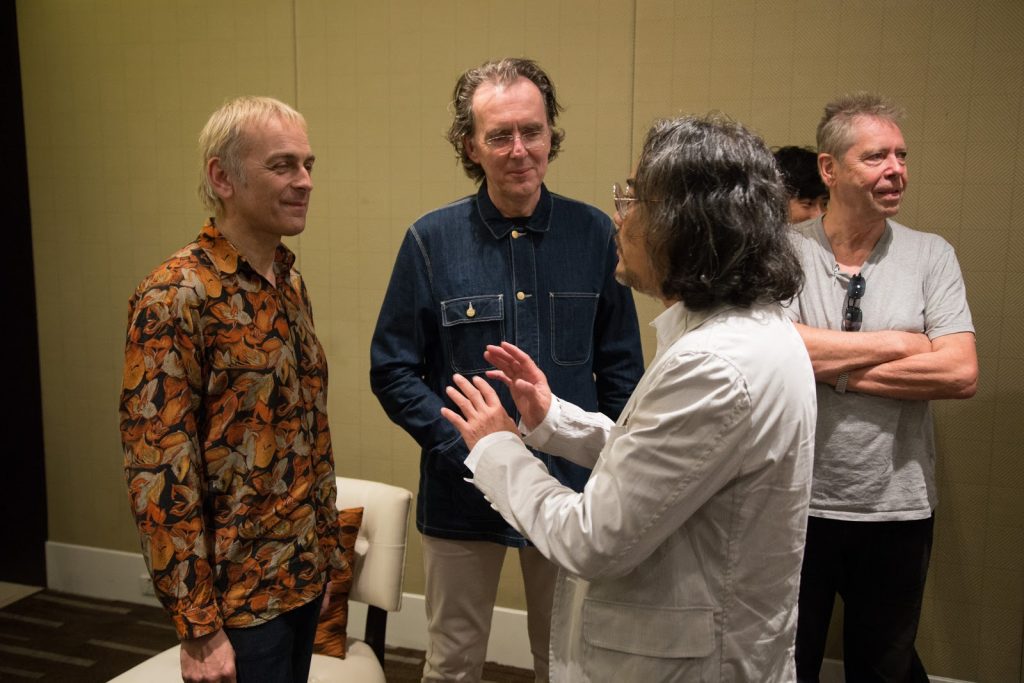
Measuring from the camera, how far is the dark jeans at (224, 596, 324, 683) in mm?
1668

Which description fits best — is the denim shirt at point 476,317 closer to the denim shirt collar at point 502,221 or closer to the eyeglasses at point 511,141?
the denim shirt collar at point 502,221

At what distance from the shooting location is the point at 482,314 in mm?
2059

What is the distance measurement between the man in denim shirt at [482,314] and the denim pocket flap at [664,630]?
2.46ft

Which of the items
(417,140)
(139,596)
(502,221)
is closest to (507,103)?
(502,221)

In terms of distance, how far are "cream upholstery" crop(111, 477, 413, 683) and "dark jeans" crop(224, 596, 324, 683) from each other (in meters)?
0.42

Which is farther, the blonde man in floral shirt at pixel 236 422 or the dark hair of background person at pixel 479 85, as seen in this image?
the dark hair of background person at pixel 479 85

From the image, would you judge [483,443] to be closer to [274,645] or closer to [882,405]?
[274,645]

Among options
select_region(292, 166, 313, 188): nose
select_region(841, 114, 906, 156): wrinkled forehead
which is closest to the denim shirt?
select_region(292, 166, 313, 188): nose

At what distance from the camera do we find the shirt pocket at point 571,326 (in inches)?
82.0

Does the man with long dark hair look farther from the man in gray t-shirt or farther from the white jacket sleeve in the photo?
the man in gray t-shirt

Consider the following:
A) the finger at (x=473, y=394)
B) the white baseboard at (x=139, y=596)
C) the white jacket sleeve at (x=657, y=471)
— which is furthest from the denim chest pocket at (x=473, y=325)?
the white baseboard at (x=139, y=596)

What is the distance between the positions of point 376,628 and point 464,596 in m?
0.33

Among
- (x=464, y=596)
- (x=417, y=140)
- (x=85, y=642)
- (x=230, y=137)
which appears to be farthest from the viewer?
(x=85, y=642)

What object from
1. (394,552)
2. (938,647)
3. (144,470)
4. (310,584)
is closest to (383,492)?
(394,552)
